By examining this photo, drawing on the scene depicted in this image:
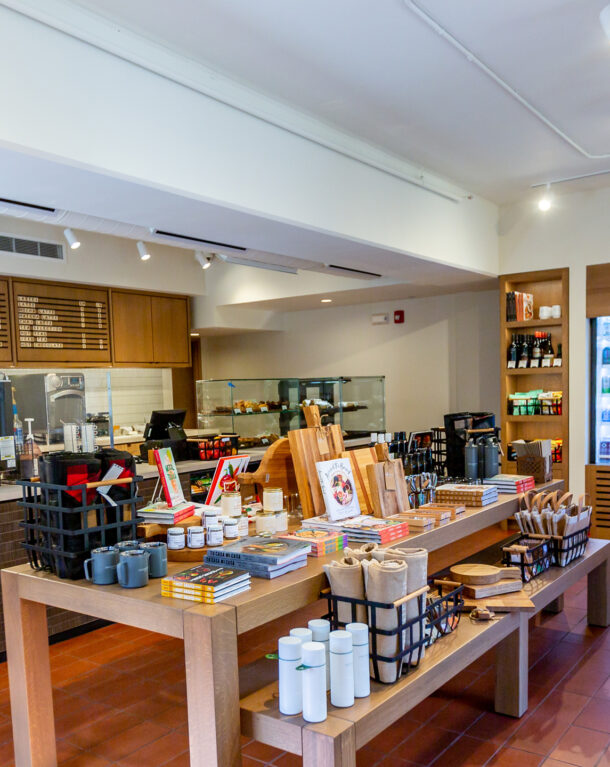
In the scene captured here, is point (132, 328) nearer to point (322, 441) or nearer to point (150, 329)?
point (150, 329)

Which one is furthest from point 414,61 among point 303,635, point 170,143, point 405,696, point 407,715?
point 407,715

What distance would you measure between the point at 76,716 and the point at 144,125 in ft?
9.04

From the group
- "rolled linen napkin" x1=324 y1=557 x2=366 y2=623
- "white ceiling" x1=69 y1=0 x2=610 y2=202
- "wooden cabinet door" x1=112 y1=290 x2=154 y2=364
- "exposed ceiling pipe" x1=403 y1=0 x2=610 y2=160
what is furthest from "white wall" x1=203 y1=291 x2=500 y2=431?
"rolled linen napkin" x1=324 y1=557 x2=366 y2=623

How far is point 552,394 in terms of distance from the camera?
608cm

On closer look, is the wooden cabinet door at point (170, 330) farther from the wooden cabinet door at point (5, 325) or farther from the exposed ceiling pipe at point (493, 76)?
the exposed ceiling pipe at point (493, 76)

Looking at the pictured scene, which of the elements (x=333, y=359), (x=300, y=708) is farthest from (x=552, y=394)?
(x=300, y=708)

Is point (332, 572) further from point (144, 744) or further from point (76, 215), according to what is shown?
point (76, 215)

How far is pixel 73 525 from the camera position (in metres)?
2.34

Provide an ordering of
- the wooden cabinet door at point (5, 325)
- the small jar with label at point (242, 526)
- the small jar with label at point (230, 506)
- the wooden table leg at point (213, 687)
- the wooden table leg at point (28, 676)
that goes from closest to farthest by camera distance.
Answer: the wooden table leg at point (213, 687) → the wooden table leg at point (28, 676) → the small jar with label at point (242, 526) → the small jar with label at point (230, 506) → the wooden cabinet door at point (5, 325)

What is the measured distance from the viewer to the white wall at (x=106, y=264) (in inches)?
248

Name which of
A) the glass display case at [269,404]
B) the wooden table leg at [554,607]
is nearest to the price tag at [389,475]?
the wooden table leg at [554,607]

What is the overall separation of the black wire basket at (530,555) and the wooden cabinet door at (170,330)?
5321 millimetres

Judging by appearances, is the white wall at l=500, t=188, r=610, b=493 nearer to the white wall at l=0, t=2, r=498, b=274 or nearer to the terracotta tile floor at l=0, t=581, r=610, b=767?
the white wall at l=0, t=2, r=498, b=274

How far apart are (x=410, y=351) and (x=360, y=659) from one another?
5.95 m
